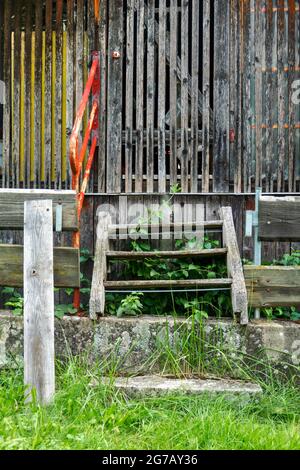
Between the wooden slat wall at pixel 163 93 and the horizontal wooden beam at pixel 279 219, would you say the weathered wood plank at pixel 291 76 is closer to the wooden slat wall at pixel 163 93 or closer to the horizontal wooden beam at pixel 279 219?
the wooden slat wall at pixel 163 93

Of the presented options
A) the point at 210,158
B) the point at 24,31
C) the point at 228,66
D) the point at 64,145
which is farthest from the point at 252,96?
Result: the point at 24,31

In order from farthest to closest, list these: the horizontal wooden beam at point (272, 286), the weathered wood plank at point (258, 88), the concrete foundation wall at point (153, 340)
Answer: the weathered wood plank at point (258, 88), the horizontal wooden beam at point (272, 286), the concrete foundation wall at point (153, 340)

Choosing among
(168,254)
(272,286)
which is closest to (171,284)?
(168,254)

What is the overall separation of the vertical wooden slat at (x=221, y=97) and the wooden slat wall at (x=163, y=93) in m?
0.01

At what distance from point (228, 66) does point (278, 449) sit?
4192 mm

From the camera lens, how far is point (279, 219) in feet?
12.2

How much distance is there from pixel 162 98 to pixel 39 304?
3.25m

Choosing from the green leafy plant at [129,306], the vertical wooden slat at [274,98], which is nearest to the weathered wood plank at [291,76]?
the vertical wooden slat at [274,98]

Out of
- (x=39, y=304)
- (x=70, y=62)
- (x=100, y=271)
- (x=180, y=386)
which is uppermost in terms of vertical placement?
(x=70, y=62)

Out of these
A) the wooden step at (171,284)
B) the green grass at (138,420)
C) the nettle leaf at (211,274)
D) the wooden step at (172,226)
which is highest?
the wooden step at (172,226)

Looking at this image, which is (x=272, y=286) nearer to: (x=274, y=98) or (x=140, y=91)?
(x=274, y=98)

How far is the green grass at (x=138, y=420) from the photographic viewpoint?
8.22 feet

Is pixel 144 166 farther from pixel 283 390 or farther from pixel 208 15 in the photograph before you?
pixel 283 390

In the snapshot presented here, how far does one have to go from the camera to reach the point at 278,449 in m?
2.45
